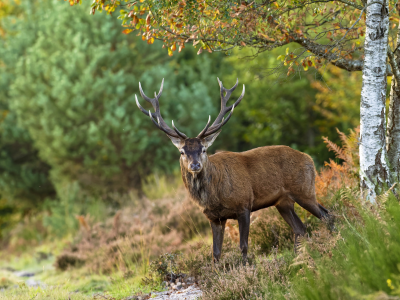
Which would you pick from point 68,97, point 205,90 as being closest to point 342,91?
point 205,90

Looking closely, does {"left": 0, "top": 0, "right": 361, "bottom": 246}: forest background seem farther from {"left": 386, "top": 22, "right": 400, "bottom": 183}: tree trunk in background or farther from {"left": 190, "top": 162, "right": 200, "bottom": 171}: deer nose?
{"left": 190, "top": 162, "right": 200, "bottom": 171}: deer nose

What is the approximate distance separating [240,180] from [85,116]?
1083 centimetres

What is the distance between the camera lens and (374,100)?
5.88 metres

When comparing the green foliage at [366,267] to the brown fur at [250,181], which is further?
the brown fur at [250,181]

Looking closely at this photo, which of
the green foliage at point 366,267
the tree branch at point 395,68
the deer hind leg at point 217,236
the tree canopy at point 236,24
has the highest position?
the tree canopy at point 236,24

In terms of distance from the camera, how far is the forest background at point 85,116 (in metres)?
15.5

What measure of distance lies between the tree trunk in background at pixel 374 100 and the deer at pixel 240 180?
90 cm

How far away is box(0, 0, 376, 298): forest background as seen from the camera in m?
15.5

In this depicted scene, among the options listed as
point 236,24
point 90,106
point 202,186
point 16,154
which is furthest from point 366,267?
point 16,154

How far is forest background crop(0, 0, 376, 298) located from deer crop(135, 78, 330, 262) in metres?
7.10

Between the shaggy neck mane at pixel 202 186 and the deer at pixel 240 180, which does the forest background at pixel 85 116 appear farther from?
the shaggy neck mane at pixel 202 186

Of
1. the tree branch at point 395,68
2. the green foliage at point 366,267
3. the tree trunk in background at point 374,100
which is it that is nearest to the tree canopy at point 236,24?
the tree trunk in background at point 374,100

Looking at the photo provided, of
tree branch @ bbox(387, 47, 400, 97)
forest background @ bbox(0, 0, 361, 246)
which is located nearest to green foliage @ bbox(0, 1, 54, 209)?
forest background @ bbox(0, 0, 361, 246)

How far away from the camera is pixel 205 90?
17.8 meters
